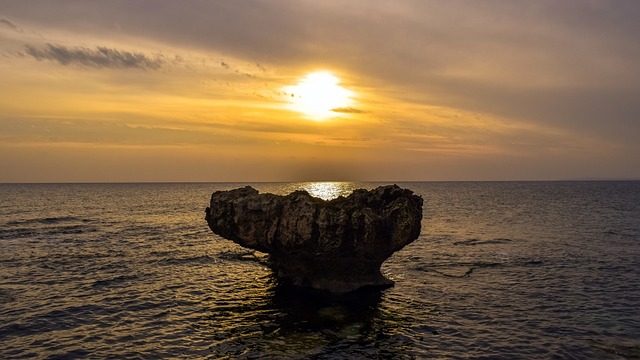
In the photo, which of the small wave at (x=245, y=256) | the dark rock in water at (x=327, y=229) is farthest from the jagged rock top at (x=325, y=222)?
the small wave at (x=245, y=256)

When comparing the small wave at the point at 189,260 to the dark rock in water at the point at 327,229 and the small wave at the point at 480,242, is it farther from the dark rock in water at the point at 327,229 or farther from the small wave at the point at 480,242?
the small wave at the point at 480,242

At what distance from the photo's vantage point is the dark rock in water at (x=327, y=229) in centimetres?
2970

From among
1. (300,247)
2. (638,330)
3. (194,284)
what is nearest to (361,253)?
(300,247)

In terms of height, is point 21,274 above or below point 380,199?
below

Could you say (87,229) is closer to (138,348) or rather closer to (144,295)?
(144,295)

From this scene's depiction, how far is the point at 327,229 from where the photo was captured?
29422mm

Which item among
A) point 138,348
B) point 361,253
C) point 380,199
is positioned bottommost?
point 138,348

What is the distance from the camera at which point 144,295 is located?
102ft

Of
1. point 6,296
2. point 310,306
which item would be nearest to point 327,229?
point 310,306

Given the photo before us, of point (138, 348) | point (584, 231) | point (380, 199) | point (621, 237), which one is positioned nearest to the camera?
point (138, 348)

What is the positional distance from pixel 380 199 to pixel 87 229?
56.8 m

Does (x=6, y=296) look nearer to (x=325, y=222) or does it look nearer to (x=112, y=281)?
(x=112, y=281)

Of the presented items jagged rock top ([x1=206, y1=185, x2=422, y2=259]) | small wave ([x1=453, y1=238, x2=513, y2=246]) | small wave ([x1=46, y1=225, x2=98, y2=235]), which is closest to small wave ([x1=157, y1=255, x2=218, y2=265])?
jagged rock top ([x1=206, y1=185, x2=422, y2=259])

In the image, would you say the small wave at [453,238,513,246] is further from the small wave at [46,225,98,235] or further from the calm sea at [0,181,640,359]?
the small wave at [46,225,98,235]
